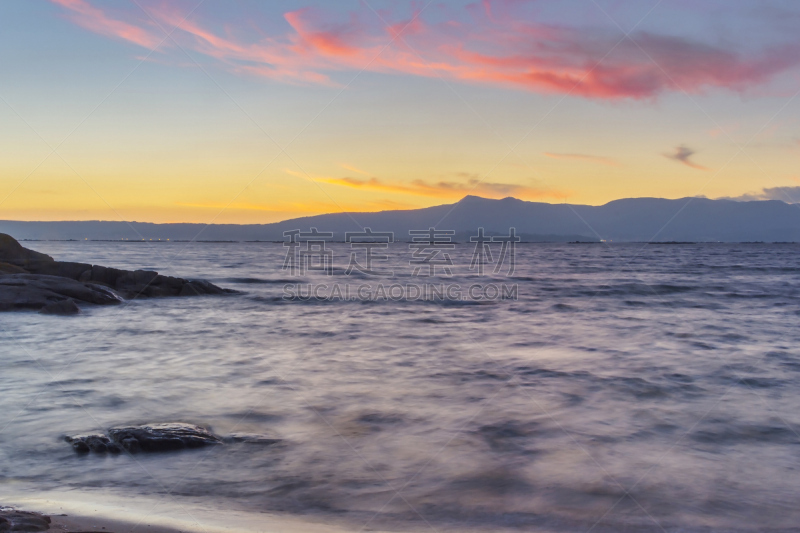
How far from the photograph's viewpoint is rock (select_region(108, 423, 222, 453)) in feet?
19.2

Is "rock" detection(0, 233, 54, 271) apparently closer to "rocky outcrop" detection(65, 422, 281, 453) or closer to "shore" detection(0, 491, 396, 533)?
"rocky outcrop" detection(65, 422, 281, 453)

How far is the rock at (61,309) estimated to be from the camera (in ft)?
56.1

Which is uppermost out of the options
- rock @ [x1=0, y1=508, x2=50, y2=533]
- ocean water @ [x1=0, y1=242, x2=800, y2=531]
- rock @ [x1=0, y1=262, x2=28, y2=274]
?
rock @ [x1=0, y1=262, x2=28, y2=274]

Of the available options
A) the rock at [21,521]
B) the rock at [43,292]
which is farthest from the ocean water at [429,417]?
the rock at [43,292]

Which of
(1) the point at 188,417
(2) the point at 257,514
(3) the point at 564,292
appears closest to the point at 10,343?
(1) the point at 188,417

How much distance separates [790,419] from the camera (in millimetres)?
7980

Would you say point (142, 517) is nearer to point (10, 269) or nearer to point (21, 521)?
point (21, 521)

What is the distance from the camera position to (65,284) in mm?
19500

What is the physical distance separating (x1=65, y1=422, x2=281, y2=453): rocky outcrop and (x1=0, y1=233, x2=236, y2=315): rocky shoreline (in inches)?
530

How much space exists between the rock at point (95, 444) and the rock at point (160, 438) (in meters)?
0.07

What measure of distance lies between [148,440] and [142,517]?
1794mm

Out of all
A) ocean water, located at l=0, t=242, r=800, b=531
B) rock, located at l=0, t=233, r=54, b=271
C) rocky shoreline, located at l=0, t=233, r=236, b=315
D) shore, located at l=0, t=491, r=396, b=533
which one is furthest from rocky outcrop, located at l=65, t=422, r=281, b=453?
rock, located at l=0, t=233, r=54, b=271

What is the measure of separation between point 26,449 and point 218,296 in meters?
20.9

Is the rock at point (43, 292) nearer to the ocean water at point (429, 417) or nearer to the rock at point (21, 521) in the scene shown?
the ocean water at point (429, 417)
